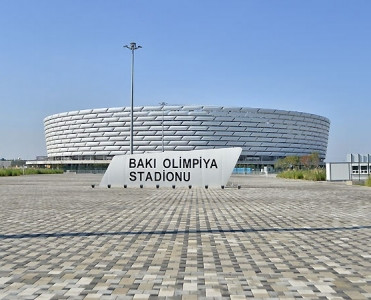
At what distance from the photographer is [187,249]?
6273 millimetres

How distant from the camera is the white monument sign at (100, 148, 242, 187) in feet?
77.3

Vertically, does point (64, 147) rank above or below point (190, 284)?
above

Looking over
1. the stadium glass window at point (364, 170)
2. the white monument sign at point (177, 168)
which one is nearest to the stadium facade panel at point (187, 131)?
the stadium glass window at point (364, 170)

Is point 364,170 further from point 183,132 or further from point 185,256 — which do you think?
point 183,132

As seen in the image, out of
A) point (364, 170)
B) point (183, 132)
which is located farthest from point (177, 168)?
point (183, 132)

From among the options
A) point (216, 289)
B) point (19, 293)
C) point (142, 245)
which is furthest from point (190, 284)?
point (142, 245)

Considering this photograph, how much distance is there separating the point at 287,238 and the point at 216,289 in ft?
10.9

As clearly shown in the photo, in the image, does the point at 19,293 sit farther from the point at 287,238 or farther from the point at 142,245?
the point at 287,238

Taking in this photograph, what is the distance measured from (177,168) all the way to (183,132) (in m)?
81.9

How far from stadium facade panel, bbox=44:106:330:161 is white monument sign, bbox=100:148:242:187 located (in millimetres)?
75032

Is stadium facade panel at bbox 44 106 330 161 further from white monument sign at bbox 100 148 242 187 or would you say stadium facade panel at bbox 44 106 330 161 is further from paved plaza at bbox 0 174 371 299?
paved plaza at bbox 0 174 371 299

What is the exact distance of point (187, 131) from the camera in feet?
346

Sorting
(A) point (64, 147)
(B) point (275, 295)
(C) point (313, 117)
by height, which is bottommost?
(B) point (275, 295)

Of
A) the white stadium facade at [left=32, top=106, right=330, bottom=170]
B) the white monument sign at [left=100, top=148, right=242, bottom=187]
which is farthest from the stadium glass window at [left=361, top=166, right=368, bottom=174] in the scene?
the white stadium facade at [left=32, top=106, right=330, bottom=170]
